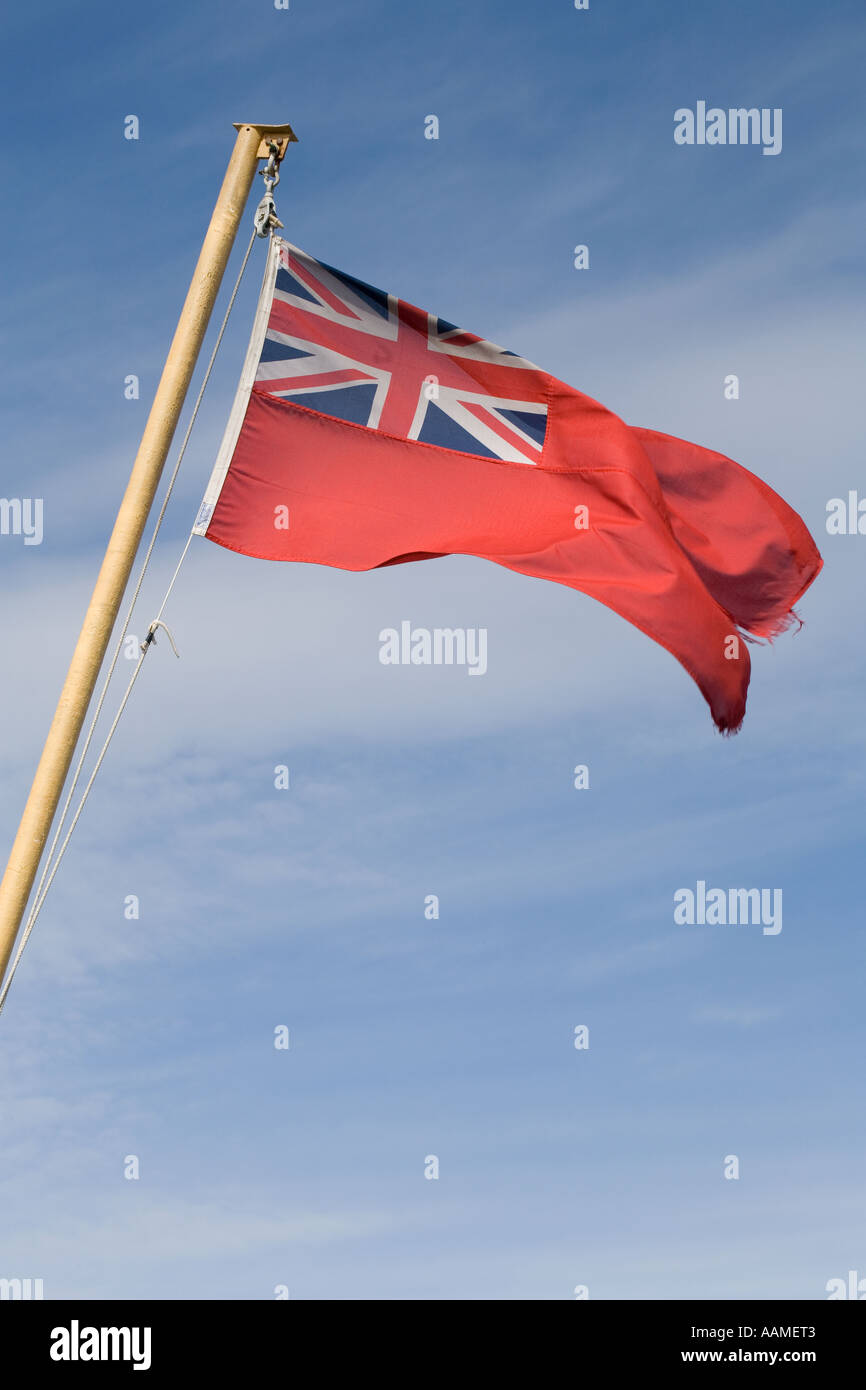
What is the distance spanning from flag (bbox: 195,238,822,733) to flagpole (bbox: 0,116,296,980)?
1826mm

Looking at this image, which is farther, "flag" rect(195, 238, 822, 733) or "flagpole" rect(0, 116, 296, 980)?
"flag" rect(195, 238, 822, 733)

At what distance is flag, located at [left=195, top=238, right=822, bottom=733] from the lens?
17234 millimetres

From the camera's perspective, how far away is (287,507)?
1722 centimetres

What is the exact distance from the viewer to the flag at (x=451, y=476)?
17.2 meters

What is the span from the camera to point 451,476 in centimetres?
1855

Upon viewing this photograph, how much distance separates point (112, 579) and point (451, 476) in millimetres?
5152

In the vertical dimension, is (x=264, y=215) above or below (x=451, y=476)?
above

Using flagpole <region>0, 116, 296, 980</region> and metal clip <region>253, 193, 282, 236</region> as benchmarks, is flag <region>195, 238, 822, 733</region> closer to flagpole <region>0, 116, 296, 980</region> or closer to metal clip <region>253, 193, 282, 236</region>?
metal clip <region>253, 193, 282, 236</region>

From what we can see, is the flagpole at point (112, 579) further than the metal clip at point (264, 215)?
No

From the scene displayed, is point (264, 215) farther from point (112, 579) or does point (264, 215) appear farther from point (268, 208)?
point (112, 579)

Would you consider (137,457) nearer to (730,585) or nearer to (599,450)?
(599,450)

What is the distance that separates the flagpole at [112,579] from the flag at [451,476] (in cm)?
183

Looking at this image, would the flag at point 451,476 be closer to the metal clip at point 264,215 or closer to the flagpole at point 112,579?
the metal clip at point 264,215

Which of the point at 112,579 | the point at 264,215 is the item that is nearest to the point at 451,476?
the point at 264,215
